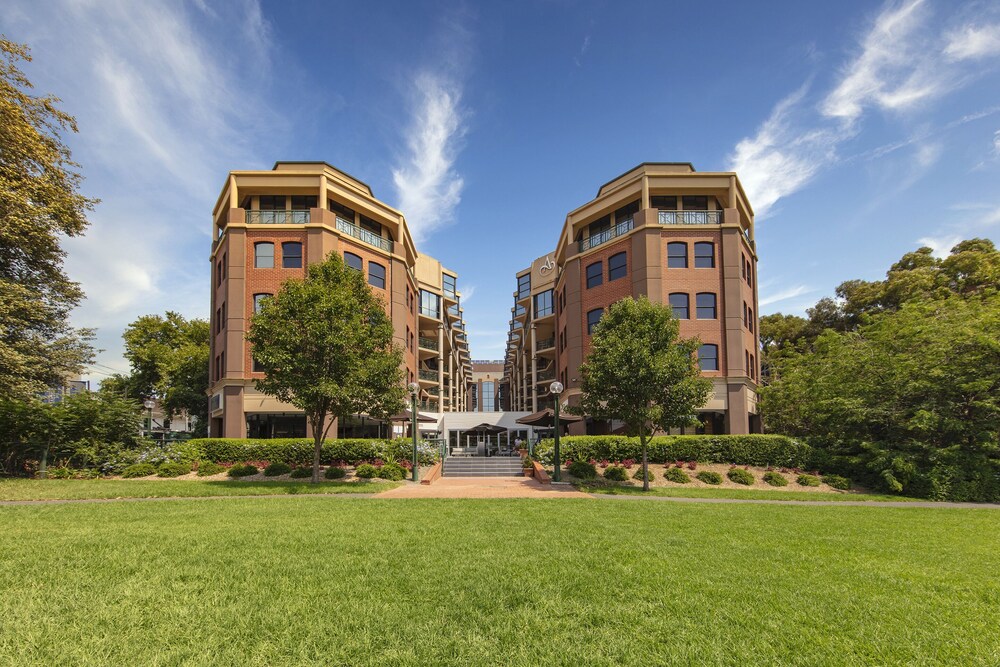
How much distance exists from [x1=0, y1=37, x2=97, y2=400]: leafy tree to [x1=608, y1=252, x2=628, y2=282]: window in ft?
85.1

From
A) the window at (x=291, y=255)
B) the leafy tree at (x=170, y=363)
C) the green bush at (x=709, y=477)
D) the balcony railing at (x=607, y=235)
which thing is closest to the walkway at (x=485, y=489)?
the green bush at (x=709, y=477)

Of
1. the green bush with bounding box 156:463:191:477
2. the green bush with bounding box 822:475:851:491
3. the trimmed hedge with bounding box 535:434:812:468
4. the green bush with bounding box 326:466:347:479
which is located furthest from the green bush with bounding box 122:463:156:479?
the green bush with bounding box 822:475:851:491

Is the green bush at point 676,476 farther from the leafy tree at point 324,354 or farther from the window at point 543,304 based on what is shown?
the window at point 543,304

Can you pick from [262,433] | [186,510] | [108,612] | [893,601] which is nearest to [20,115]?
[186,510]

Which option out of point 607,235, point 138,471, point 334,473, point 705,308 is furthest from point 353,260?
point 705,308

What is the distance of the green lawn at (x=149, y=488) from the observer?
586 inches

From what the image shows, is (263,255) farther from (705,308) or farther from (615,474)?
(705,308)

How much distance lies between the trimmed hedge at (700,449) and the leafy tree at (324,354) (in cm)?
900

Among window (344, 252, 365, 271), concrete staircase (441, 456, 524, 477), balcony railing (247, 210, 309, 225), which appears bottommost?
concrete staircase (441, 456, 524, 477)

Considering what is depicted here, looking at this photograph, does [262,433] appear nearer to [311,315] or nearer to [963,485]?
[311,315]

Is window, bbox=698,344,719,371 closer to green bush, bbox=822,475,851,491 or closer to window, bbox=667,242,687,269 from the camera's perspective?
window, bbox=667,242,687,269

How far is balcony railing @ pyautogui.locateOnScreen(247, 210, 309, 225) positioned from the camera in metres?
28.5

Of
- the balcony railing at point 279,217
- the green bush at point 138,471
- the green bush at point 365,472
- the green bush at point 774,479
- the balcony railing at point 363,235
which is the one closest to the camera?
the green bush at point 774,479

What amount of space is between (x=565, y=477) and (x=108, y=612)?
17.5m
